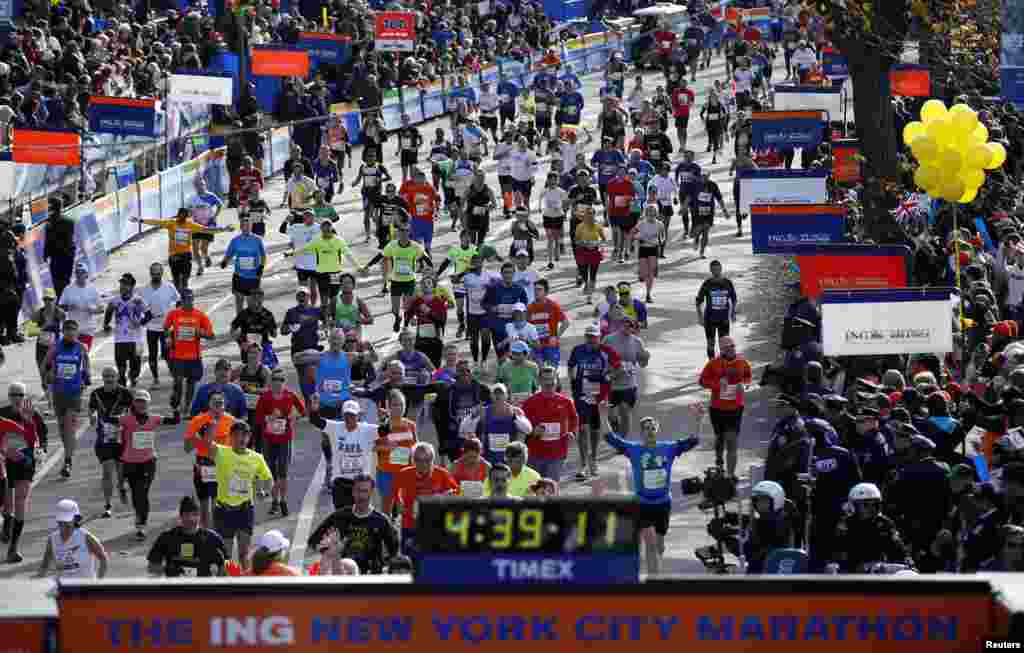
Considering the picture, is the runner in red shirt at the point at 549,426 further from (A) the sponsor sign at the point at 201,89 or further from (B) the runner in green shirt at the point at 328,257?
(A) the sponsor sign at the point at 201,89

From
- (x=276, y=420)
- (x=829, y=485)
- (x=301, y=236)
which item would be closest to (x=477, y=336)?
(x=301, y=236)

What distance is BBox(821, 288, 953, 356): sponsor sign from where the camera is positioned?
19016mm

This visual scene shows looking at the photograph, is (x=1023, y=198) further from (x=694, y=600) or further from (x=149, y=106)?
(x=694, y=600)

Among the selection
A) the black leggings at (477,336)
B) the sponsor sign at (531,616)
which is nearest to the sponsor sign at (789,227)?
the black leggings at (477,336)

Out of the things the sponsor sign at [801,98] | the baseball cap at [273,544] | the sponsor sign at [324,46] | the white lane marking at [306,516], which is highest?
the sponsor sign at [324,46]

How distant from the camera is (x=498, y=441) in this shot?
18.0 meters

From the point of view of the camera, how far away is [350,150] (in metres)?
39.4

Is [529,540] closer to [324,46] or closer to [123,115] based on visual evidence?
[123,115]

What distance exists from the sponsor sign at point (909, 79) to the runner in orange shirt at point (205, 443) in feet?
64.9

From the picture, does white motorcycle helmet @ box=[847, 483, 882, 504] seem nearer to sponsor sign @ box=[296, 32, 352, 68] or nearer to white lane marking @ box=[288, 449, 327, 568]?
white lane marking @ box=[288, 449, 327, 568]

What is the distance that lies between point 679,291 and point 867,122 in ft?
11.6

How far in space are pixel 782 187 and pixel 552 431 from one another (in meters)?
8.85

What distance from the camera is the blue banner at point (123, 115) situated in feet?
106

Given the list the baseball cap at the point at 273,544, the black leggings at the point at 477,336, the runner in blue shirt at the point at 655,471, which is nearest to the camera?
the baseball cap at the point at 273,544
